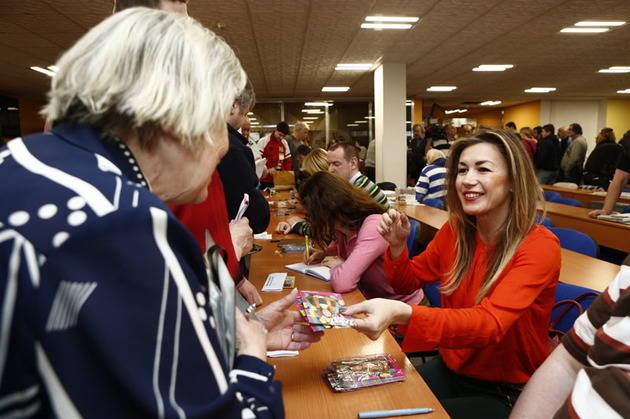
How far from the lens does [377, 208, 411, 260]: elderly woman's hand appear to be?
1.70 metres

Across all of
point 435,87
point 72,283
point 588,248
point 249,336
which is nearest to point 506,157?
point 249,336

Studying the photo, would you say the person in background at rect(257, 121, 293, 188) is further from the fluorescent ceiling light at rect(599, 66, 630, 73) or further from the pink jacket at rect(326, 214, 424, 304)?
the fluorescent ceiling light at rect(599, 66, 630, 73)

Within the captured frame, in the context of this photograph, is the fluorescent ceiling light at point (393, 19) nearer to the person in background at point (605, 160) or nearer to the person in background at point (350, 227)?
the person in background at point (350, 227)

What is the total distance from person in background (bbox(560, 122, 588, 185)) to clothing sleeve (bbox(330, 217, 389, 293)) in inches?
387

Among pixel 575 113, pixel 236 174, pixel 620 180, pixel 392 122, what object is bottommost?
pixel 620 180

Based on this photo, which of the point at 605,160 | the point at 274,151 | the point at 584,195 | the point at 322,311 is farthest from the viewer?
the point at 605,160

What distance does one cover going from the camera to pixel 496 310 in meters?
1.34

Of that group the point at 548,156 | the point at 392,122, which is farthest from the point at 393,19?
the point at 548,156

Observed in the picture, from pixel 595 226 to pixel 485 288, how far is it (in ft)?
11.5

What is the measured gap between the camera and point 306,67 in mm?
8625

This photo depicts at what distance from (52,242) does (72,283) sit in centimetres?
5

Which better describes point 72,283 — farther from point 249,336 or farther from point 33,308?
point 249,336

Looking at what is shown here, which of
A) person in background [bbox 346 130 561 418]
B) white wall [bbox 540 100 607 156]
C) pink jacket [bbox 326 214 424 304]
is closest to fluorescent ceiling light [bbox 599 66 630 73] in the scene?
white wall [bbox 540 100 607 156]

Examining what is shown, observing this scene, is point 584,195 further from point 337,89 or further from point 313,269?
point 337,89
